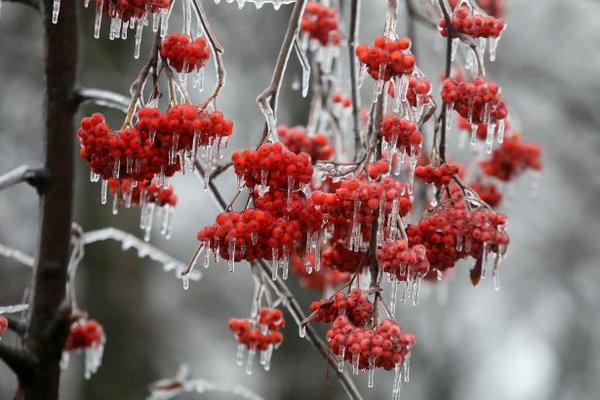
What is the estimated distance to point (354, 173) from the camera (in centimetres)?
214

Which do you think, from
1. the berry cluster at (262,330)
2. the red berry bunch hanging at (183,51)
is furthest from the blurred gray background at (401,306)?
the red berry bunch hanging at (183,51)

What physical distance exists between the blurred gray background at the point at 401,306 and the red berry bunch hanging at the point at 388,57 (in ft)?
12.9

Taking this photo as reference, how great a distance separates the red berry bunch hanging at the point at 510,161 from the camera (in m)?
3.45

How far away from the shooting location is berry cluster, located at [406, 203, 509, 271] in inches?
83.3

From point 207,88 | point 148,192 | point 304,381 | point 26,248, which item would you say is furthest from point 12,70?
point 148,192

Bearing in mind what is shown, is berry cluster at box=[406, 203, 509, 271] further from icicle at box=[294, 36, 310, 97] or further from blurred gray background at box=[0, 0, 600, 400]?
blurred gray background at box=[0, 0, 600, 400]

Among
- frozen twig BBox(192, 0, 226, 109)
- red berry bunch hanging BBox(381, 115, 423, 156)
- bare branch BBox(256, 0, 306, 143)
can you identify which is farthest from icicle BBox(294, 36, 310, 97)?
red berry bunch hanging BBox(381, 115, 423, 156)

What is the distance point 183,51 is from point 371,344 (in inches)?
32.1

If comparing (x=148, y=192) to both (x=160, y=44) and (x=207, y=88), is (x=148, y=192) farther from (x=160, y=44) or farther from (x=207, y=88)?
(x=207, y=88)

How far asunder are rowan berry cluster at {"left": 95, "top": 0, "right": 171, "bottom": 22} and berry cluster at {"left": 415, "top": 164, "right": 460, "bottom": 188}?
0.73 m

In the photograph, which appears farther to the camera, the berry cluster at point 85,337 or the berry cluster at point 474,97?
the berry cluster at point 85,337

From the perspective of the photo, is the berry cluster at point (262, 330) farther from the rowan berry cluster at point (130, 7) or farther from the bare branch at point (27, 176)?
the rowan berry cluster at point (130, 7)

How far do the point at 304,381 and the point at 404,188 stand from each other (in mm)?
6698

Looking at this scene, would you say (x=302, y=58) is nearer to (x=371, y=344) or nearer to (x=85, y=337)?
(x=371, y=344)
